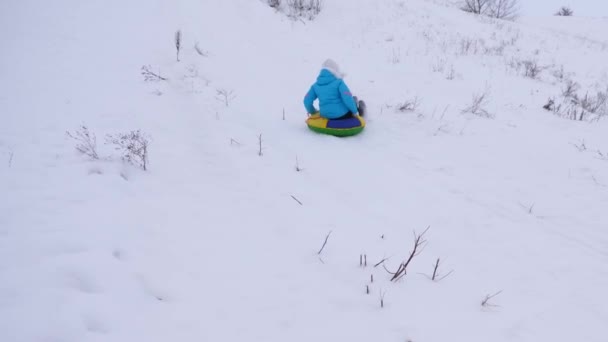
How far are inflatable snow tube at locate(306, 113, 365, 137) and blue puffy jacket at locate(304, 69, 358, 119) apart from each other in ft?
0.33

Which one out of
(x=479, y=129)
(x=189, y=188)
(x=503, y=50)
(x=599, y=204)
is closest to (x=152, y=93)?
(x=189, y=188)

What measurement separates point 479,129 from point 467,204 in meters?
2.33

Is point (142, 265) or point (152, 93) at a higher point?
point (152, 93)

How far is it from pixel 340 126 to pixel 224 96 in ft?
7.02

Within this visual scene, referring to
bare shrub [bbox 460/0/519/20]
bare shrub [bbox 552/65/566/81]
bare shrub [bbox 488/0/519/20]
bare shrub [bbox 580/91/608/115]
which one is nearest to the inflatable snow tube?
bare shrub [bbox 580/91/608/115]

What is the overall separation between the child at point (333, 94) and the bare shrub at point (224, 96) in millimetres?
1432

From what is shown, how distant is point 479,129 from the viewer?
5.64 m

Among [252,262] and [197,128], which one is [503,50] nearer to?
[197,128]

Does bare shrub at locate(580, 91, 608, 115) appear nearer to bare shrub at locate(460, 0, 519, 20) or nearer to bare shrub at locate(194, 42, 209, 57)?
bare shrub at locate(194, 42, 209, 57)

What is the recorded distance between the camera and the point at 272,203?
11.2 ft

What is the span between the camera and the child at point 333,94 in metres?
5.30

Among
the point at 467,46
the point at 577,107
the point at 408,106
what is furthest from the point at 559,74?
the point at 408,106

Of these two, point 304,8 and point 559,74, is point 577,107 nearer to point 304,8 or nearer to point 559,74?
point 559,74

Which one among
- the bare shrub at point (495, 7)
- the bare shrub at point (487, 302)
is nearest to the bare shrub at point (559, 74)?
the bare shrub at point (487, 302)
